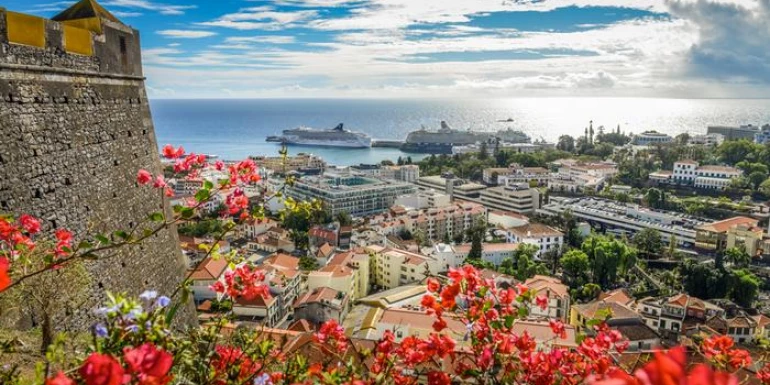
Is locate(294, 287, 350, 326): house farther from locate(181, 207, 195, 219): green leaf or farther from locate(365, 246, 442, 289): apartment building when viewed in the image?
locate(181, 207, 195, 219): green leaf

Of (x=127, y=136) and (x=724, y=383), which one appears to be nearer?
(x=724, y=383)

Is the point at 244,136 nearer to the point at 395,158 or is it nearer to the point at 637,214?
the point at 395,158

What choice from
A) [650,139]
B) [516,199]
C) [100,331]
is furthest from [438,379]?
[650,139]

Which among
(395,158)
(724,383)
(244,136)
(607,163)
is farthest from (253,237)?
(244,136)

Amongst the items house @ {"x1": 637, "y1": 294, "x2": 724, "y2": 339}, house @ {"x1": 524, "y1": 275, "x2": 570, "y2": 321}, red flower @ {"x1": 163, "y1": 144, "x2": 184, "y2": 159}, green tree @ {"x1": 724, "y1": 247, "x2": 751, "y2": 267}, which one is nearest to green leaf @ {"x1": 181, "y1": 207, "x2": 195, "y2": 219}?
red flower @ {"x1": 163, "y1": 144, "x2": 184, "y2": 159}

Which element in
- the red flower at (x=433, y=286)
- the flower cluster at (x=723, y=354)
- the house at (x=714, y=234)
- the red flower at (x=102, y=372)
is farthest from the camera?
the house at (x=714, y=234)

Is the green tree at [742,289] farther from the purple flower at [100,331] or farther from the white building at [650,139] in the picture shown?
the white building at [650,139]

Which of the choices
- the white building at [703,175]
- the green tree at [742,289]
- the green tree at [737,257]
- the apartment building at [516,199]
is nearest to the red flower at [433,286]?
the green tree at [742,289]

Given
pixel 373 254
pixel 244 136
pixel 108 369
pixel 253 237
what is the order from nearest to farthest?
pixel 108 369
pixel 373 254
pixel 253 237
pixel 244 136
